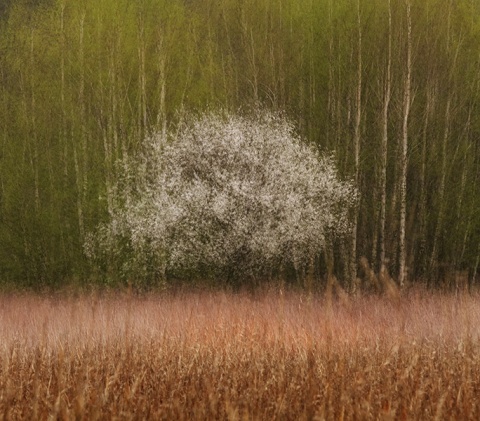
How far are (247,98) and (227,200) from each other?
7.54 m

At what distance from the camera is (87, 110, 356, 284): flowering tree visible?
19656 millimetres

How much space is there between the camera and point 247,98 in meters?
26.3

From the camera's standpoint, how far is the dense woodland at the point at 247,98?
2277 centimetres

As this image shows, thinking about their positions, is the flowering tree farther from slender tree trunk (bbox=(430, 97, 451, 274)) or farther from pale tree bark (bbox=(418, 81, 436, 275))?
slender tree trunk (bbox=(430, 97, 451, 274))

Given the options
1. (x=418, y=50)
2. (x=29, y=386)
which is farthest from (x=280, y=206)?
(x=29, y=386)

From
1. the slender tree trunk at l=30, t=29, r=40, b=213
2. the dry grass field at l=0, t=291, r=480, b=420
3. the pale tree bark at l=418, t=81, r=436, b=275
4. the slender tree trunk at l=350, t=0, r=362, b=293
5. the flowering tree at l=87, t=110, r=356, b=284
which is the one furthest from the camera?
the slender tree trunk at l=30, t=29, r=40, b=213

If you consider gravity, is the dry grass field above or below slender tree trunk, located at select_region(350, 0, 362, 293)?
below

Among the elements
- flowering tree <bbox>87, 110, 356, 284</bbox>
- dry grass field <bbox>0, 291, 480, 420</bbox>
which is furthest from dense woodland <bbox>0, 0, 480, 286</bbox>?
dry grass field <bbox>0, 291, 480, 420</bbox>

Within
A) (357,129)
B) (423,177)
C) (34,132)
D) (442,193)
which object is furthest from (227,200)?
(34,132)

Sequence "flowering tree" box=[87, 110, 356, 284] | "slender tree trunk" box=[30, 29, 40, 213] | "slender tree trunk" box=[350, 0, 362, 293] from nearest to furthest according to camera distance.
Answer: "flowering tree" box=[87, 110, 356, 284] < "slender tree trunk" box=[350, 0, 362, 293] < "slender tree trunk" box=[30, 29, 40, 213]

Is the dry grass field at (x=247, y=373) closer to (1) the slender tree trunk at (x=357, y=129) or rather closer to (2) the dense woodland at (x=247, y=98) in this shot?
(1) the slender tree trunk at (x=357, y=129)

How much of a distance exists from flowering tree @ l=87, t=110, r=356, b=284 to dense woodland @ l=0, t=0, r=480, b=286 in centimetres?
103

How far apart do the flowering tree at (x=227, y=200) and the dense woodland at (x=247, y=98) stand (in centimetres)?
103

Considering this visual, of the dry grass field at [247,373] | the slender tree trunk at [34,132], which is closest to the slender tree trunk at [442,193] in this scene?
the slender tree trunk at [34,132]
